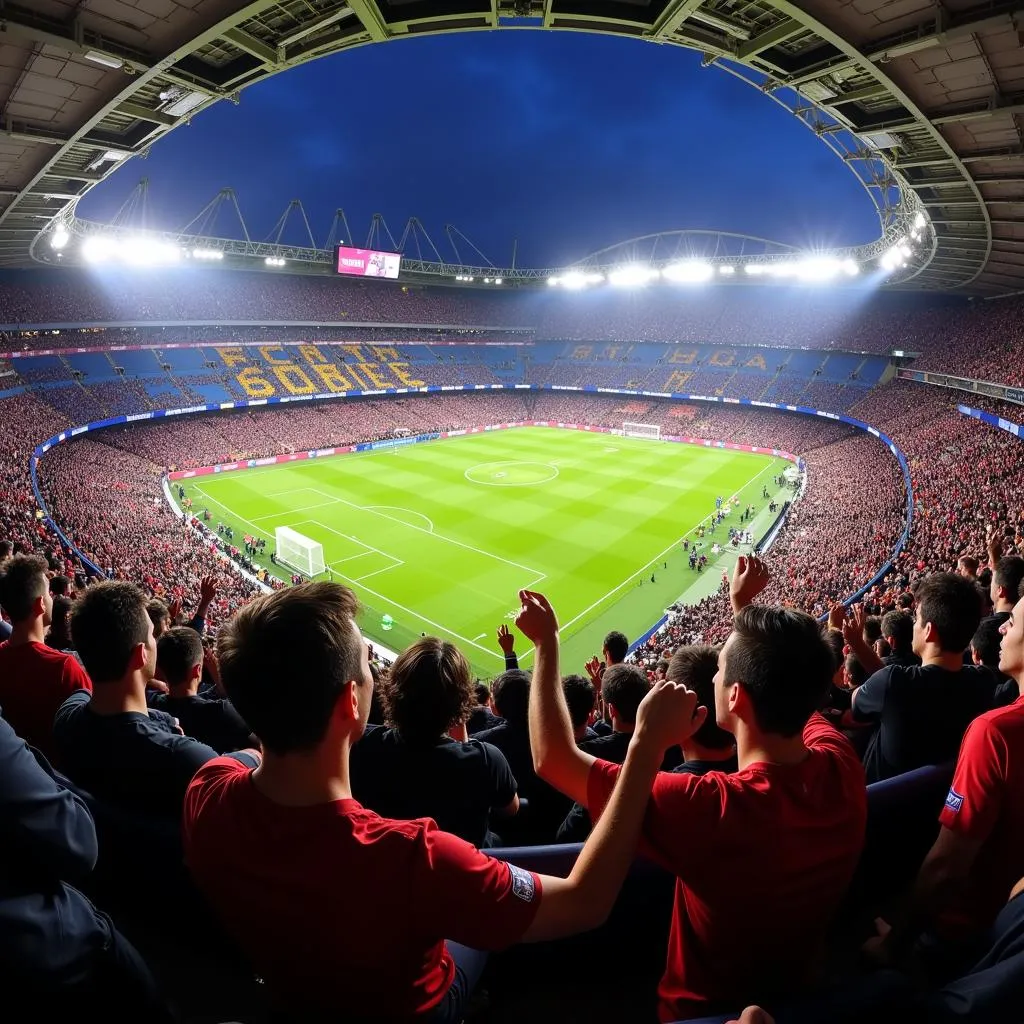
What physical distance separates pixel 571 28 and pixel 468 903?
16314 mm

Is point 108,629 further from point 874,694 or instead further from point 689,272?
point 689,272

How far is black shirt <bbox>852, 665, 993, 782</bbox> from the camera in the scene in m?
3.92

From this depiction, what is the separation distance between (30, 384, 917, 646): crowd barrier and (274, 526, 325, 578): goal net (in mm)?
8192

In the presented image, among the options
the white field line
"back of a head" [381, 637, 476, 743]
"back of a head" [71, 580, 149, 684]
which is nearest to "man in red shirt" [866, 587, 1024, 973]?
"back of a head" [381, 637, 476, 743]

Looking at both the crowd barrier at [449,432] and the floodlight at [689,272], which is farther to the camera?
the floodlight at [689,272]

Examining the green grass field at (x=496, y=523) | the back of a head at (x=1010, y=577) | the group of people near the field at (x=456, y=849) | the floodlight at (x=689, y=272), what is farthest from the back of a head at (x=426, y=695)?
the floodlight at (x=689, y=272)

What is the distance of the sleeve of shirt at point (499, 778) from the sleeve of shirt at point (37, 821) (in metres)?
1.96

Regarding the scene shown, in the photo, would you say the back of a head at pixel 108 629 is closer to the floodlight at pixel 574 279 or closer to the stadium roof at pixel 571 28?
the stadium roof at pixel 571 28

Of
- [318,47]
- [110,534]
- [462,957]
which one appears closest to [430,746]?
[462,957]

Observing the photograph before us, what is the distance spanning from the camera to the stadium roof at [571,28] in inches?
457

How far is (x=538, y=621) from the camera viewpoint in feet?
9.45

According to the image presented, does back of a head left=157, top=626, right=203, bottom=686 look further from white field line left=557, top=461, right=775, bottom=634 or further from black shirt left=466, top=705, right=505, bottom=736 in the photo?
white field line left=557, top=461, right=775, bottom=634

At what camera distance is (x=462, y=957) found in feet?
7.92

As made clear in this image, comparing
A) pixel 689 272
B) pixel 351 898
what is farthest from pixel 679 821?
pixel 689 272
